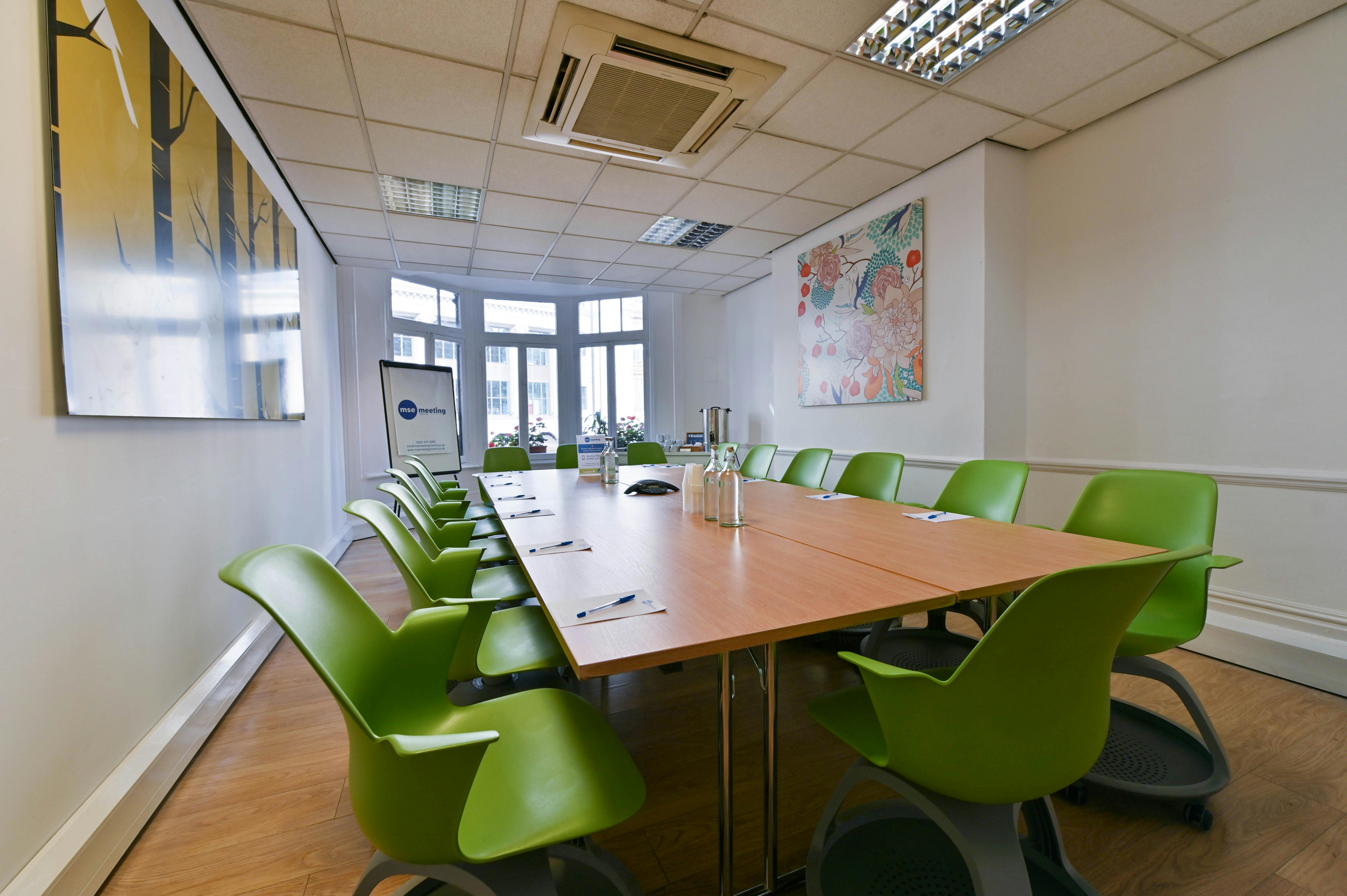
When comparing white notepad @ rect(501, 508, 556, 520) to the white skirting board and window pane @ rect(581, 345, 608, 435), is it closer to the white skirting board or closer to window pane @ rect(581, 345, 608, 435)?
the white skirting board

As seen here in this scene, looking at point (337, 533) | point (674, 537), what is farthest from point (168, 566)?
point (337, 533)

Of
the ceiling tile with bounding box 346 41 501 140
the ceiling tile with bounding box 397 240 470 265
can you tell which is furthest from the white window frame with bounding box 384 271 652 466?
the ceiling tile with bounding box 346 41 501 140

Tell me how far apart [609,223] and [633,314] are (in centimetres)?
292

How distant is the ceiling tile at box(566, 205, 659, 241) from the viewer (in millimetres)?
4348

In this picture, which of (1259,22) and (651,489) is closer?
(1259,22)

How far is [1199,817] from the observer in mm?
1473

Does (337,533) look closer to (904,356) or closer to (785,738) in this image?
(785,738)

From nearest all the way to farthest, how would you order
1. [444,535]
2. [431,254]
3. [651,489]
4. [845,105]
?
[444,535] → [845,105] → [651,489] → [431,254]

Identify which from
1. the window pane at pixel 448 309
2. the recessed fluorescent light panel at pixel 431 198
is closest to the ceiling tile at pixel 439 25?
the recessed fluorescent light panel at pixel 431 198

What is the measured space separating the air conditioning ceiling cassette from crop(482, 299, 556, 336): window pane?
448 cm

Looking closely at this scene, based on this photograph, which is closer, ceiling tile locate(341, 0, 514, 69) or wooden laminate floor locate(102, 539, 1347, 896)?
wooden laminate floor locate(102, 539, 1347, 896)

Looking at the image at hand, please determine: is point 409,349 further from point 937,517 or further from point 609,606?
point 609,606

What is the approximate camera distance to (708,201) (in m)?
4.19

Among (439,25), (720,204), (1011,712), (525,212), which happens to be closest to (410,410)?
(525,212)
